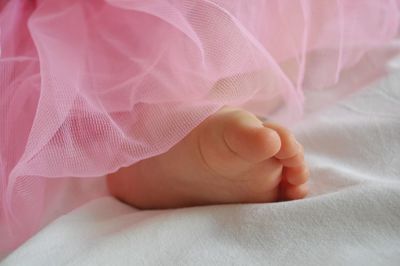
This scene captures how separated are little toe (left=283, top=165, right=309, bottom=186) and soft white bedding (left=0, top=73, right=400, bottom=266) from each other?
0.02m

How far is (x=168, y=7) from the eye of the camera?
44 cm

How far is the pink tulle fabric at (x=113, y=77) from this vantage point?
440 mm

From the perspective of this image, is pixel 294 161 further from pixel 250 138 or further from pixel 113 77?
pixel 113 77

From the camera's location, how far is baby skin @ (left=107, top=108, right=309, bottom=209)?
1.41 ft

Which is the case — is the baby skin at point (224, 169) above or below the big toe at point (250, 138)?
below

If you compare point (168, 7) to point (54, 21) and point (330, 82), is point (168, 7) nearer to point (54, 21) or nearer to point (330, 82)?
point (54, 21)

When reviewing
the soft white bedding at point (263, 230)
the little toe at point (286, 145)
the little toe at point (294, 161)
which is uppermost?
the little toe at point (286, 145)

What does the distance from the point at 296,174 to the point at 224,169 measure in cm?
6

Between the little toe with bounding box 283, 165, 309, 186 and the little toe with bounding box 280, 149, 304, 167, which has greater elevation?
the little toe with bounding box 280, 149, 304, 167

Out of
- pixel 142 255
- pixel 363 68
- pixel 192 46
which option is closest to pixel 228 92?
pixel 192 46

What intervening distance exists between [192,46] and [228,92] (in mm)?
52

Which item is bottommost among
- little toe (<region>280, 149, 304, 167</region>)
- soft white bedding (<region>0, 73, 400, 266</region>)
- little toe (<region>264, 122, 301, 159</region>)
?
soft white bedding (<region>0, 73, 400, 266</region>)

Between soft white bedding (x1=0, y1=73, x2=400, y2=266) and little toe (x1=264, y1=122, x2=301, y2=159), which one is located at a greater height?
little toe (x1=264, y1=122, x2=301, y2=159)

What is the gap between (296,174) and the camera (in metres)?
0.45
